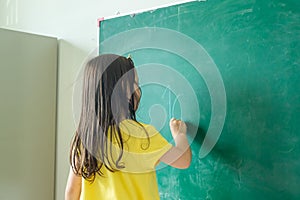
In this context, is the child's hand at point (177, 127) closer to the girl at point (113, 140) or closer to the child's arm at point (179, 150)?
the child's arm at point (179, 150)

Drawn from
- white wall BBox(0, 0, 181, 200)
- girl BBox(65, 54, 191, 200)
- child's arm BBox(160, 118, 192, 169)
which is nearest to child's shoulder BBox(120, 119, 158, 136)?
girl BBox(65, 54, 191, 200)

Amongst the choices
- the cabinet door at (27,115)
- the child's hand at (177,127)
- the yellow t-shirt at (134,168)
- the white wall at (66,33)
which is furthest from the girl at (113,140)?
the cabinet door at (27,115)

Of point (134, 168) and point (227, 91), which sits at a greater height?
point (227, 91)

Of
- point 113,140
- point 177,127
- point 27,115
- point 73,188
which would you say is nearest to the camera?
point 113,140

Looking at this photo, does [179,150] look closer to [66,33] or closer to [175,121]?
[175,121]

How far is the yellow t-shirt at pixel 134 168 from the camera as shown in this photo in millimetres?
1407

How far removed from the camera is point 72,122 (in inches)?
95.6

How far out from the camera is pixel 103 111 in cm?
140

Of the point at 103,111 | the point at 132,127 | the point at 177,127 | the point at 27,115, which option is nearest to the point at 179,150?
the point at 177,127

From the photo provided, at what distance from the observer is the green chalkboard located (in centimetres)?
147

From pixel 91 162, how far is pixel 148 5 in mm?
917

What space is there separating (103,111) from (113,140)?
0.11m

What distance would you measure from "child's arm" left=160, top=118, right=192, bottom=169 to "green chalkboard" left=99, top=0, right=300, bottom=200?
1.8 inches

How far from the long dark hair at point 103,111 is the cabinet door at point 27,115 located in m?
1.06
